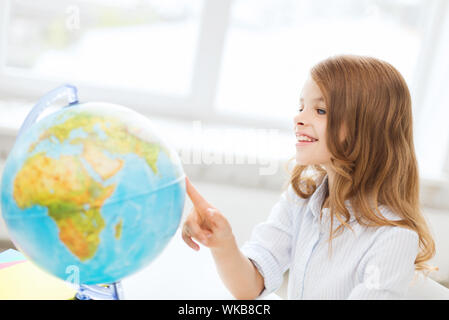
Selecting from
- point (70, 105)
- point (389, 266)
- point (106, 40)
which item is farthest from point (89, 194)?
point (106, 40)

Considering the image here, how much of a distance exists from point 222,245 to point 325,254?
31 cm

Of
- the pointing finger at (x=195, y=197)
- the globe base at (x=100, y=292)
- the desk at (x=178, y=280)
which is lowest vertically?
the desk at (x=178, y=280)

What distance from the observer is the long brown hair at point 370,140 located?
1181mm

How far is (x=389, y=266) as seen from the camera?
3.46 ft

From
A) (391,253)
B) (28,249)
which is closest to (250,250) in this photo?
(391,253)

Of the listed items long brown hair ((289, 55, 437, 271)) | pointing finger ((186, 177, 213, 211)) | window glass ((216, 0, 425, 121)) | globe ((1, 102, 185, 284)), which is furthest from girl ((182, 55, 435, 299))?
window glass ((216, 0, 425, 121))

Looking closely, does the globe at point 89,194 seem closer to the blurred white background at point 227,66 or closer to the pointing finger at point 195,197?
the pointing finger at point 195,197

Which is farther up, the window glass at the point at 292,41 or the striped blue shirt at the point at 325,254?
the window glass at the point at 292,41

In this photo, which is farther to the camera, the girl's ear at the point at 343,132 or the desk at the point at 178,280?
the girl's ear at the point at 343,132

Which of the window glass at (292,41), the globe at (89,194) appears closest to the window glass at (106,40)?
the window glass at (292,41)

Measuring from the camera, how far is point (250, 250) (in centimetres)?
131

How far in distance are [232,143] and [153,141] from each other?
1711 mm

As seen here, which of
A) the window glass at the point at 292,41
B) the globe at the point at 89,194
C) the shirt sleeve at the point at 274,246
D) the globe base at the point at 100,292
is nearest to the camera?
the globe at the point at 89,194

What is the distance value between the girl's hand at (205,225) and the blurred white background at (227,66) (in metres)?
1.30
